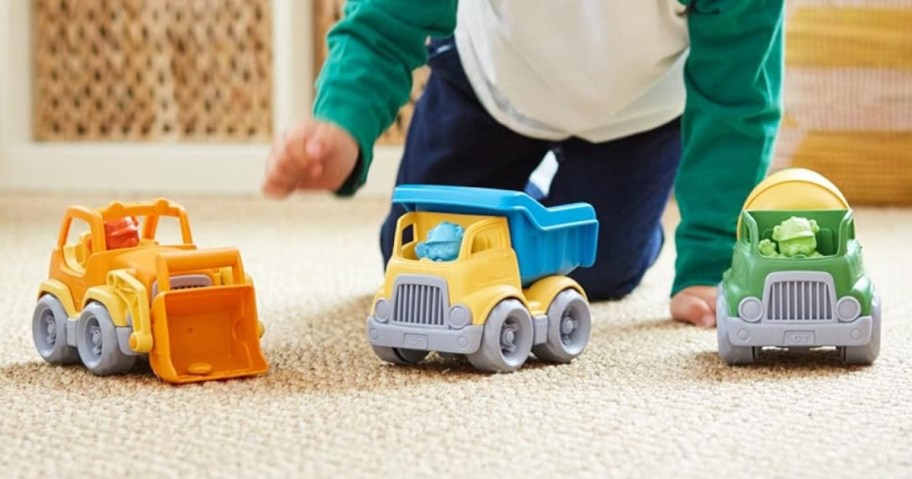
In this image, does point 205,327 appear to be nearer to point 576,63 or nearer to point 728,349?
point 728,349

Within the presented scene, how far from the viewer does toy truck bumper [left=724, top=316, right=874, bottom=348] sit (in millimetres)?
833

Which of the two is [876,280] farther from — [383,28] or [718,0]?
[383,28]

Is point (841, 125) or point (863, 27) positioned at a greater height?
point (863, 27)

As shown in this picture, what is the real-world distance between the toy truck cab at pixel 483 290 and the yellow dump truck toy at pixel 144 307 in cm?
9

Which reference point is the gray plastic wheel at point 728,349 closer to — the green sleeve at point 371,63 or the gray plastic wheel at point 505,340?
the gray plastic wheel at point 505,340

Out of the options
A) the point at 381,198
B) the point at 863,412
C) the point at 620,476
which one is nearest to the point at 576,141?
the point at 863,412

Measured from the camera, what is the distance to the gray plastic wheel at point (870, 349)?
84cm

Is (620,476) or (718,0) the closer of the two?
(620,476)

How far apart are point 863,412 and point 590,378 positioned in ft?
0.57

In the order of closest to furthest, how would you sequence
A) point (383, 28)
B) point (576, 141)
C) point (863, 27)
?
point (383, 28) → point (576, 141) → point (863, 27)

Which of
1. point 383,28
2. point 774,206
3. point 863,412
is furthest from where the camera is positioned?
point 383,28

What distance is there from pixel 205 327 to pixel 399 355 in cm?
13

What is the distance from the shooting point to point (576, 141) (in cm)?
127

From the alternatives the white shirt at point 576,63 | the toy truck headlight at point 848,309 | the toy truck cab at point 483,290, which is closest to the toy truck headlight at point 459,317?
the toy truck cab at point 483,290
